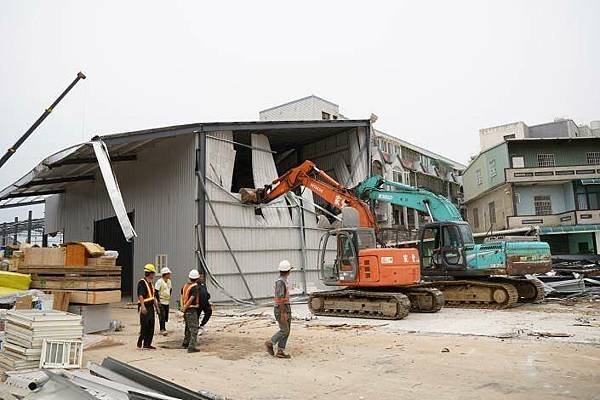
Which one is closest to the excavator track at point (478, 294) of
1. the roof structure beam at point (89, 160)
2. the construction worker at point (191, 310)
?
the construction worker at point (191, 310)

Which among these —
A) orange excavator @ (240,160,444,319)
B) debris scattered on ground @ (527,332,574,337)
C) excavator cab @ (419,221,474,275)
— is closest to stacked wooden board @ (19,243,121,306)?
orange excavator @ (240,160,444,319)

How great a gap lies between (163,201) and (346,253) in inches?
383

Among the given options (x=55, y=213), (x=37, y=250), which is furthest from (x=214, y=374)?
(x=55, y=213)

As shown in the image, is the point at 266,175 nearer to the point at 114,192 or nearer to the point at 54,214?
the point at 114,192

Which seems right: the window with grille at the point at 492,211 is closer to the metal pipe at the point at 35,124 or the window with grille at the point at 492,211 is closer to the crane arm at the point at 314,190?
the crane arm at the point at 314,190

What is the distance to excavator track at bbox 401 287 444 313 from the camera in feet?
47.1

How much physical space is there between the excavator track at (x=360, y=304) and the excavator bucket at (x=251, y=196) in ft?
19.3

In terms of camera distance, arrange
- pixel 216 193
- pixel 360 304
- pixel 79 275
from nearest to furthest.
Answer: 1. pixel 79 275
2. pixel 360 304
3. pixel 216 193

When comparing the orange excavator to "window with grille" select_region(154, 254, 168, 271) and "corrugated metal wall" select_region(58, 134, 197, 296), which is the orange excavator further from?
"window with grille" select_region(154, 254, 168, 271)

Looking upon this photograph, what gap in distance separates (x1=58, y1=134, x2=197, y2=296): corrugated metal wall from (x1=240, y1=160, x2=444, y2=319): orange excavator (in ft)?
20.5

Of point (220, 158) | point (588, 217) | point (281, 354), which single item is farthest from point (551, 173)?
point (281, 354)

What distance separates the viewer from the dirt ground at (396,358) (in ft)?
21.0

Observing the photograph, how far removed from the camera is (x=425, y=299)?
1463cm

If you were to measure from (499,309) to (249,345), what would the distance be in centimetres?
874
